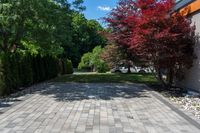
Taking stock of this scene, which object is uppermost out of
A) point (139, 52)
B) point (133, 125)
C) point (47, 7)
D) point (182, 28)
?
point (47, 7)

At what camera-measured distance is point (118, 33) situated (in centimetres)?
1571

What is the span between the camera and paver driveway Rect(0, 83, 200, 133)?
672 centimetres

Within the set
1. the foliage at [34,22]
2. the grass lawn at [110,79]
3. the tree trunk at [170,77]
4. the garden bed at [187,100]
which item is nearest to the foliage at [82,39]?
the grass lawn at [110,79]

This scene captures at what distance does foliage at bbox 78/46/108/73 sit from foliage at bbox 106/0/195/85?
20905mm

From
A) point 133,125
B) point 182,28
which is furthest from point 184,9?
point 133,125

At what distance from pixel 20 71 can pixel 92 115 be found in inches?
289

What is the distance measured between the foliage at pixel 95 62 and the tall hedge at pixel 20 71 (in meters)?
15.2

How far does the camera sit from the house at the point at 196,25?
39.7 feet

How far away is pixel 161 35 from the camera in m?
11.9

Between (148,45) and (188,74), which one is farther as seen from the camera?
(188,74)

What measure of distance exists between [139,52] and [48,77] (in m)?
9.29

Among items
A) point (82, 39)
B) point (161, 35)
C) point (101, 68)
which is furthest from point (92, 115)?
point (82, 39)

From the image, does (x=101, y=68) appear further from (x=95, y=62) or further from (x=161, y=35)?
(x=161, y=35)

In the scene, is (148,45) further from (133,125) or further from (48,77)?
(48,77)
